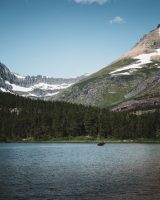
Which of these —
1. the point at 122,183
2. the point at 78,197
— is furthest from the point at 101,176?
the point at 78,197

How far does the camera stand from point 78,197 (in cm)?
5184

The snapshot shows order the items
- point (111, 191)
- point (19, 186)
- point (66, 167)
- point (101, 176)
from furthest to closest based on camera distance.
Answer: point (66, 167), point (101, 176), point (19, 186), point (111, 191)

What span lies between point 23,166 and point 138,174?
28776mm

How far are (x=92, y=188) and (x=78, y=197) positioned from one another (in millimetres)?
7019

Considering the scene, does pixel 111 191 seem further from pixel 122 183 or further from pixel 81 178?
pixel 81 178

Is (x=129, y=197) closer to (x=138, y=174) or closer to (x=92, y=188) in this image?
(x=92, y=188)

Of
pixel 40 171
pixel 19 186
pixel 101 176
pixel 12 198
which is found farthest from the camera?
pixel 40 171

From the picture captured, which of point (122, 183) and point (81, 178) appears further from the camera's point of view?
point (81, 178)

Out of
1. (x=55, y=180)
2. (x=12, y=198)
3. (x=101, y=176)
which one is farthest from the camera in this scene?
(x=101, y=176)

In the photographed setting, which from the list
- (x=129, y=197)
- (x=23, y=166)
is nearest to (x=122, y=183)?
(x=129, y=197)

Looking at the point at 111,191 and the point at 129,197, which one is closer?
the point at 129,197

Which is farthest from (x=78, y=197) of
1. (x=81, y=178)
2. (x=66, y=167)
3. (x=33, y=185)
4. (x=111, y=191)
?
(x=66, y=167)

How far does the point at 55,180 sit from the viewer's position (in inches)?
2616

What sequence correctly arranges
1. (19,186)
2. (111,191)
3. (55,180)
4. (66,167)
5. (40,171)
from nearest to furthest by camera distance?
(111,191) < (19,186) < (55,180) < (40,171) < (66,167)
